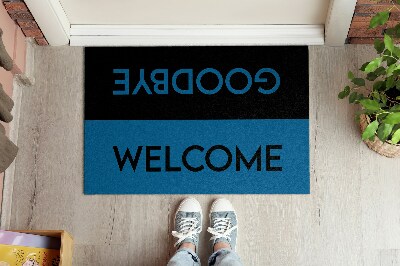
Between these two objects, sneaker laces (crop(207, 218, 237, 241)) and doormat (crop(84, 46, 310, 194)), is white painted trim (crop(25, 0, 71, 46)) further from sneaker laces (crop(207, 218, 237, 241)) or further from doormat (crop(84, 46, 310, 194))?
sneaker laces (crop(207, 218, 237, 241))

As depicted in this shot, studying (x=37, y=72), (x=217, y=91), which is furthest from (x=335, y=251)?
(x=37, y=72)

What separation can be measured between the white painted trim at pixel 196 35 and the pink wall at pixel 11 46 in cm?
23

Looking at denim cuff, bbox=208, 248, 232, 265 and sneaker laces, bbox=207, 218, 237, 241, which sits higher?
sneaker laces, bbox=207, 218, 237, 241

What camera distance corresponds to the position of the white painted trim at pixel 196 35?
2348mm

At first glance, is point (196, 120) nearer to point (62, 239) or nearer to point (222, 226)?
point (222, 226)

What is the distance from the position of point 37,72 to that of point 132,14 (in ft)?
1.73

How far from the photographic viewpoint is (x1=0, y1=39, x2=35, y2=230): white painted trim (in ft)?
7.58

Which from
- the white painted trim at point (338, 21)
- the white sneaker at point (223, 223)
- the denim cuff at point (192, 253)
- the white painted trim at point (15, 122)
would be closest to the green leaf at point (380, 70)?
the white painted trim at point (338, 21)

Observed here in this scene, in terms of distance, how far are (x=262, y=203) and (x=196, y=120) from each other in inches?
18.6

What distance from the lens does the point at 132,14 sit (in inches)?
90.4

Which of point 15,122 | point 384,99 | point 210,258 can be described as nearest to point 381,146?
point 384,99

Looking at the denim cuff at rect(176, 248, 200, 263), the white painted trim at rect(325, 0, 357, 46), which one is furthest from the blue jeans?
the white painted trim at rect(325, 0, 357, 46)

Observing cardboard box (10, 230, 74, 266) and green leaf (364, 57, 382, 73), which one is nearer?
green leaf (364, 57, 382, 73)

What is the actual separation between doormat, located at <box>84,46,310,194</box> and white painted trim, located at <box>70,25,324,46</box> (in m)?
0.04
